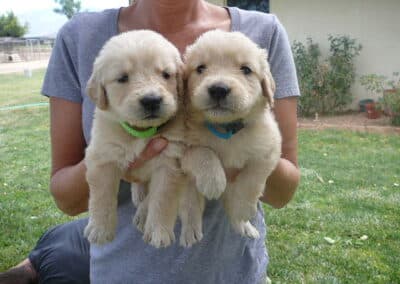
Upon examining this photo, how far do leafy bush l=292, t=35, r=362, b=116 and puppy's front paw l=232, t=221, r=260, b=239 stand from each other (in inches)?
353

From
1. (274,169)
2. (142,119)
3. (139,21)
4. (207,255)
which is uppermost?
(139,21)

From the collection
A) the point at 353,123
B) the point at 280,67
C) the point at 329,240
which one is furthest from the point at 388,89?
the point at 280,67

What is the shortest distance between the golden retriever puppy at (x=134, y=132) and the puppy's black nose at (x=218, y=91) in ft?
0.45

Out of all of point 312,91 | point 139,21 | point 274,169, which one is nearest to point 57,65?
point 139,21

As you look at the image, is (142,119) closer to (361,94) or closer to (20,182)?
(20,182)

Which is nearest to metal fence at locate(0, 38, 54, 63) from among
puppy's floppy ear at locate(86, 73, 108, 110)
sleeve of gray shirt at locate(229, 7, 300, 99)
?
sleeve of gray shirt at locate(229, 7, 300, 99)

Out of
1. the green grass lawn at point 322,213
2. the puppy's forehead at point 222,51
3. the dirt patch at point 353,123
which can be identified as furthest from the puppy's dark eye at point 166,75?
the dirt patch at point 353,123

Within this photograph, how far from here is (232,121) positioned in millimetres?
1971

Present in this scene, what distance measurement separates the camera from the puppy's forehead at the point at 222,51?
2.01m

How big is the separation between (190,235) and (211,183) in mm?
304

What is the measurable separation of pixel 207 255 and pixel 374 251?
324cm

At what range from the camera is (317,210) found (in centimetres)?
590

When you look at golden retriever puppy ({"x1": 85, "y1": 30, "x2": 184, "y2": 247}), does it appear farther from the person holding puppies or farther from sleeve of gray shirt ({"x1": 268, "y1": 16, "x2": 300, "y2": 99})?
sleeve of gray shirt ({"x1": 268, "y1": 16, "x2": 300, "y2": 99})

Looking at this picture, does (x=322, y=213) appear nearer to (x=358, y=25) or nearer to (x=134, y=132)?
(x=134, y=132)
